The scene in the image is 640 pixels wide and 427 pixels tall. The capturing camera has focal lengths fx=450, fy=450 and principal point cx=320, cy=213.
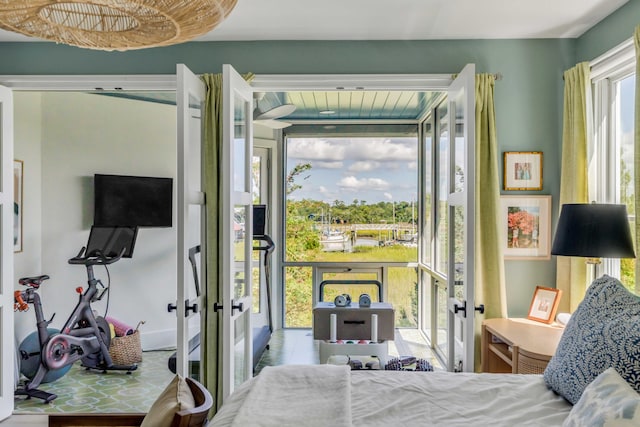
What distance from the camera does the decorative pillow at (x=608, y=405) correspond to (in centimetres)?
113

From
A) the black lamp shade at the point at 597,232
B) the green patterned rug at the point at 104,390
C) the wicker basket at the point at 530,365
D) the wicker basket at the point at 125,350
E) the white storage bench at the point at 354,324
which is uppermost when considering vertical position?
the black lamp shade at the point at 597,232

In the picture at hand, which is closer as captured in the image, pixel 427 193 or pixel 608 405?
pixel 608 405

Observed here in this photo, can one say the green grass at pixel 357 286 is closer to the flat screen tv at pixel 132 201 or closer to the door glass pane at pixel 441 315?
the door glass pane at pixel 441 315

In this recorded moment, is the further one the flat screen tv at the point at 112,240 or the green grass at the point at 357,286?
the green grass at the point at 357,286

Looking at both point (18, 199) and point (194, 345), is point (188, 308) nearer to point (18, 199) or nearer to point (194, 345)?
point (194, 345)

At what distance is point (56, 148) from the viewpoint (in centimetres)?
434

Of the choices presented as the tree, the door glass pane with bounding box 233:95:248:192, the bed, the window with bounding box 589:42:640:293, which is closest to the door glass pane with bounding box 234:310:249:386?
the door glass pane with bounding box 233:95:248:192

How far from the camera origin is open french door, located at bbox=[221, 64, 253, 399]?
2.52 metres

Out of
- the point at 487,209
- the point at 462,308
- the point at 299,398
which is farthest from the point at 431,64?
the point at 299,398

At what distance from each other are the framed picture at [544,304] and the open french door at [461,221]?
488 mm

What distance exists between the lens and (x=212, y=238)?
298 cm

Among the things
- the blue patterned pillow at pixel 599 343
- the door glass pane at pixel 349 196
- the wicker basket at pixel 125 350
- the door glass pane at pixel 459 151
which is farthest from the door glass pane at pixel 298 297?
the blue patterned pillow at pixel 599 343

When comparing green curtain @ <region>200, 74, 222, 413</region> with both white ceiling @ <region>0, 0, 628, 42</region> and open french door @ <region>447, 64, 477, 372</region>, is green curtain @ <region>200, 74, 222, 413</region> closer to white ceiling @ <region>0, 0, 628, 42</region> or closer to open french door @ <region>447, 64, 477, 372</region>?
white ceiling @ <region>0, 0, 628, 42</region>

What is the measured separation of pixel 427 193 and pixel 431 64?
226 centimetres
